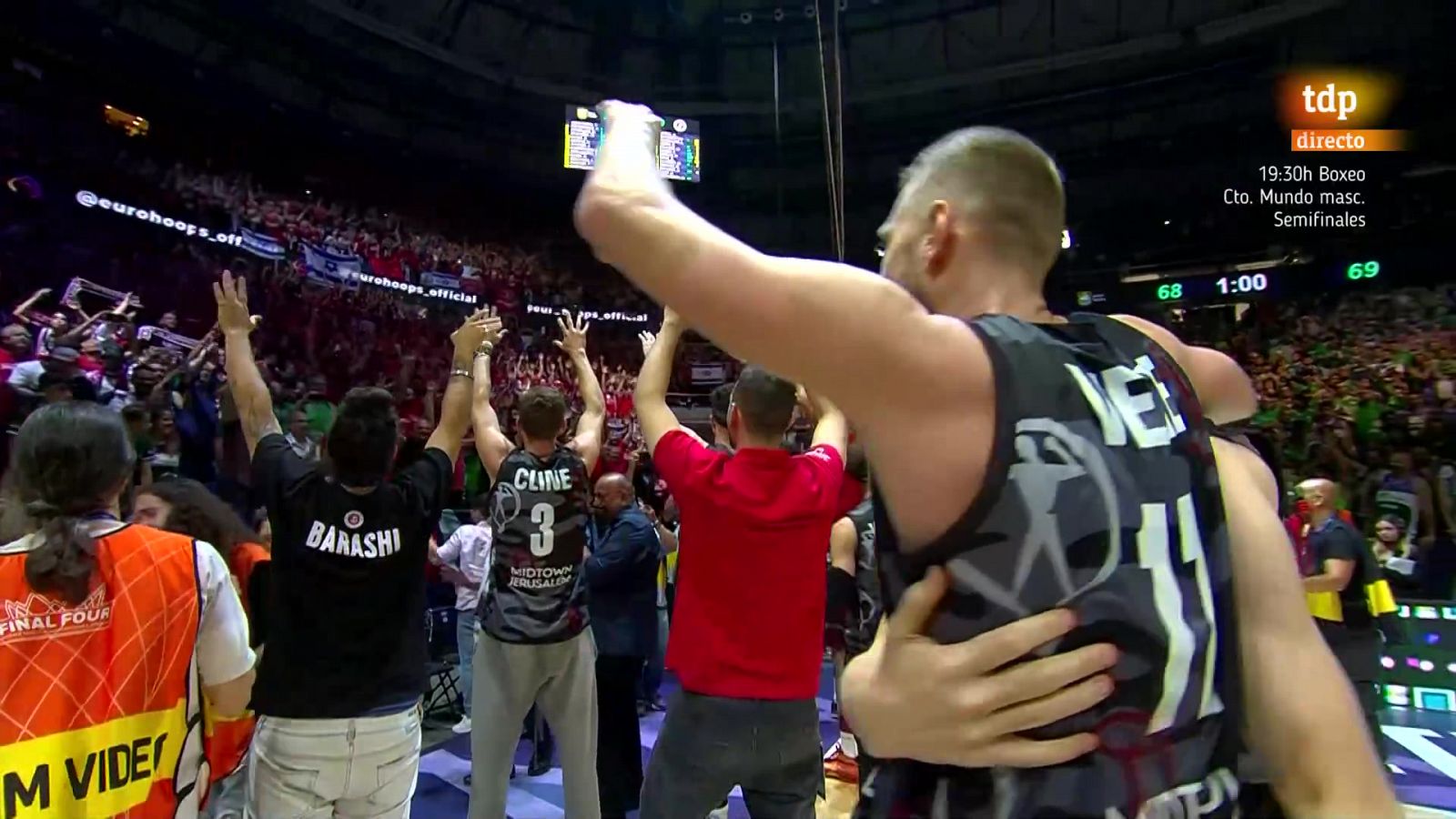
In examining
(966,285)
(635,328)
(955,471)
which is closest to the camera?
(955,471)

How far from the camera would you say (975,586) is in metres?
0.95

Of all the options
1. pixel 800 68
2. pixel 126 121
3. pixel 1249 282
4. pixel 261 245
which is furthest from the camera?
pixel 800 68

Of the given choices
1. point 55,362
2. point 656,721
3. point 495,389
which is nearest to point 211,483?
point 55,362

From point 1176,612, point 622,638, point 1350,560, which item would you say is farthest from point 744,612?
point 1350,560

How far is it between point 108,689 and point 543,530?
1826 mm

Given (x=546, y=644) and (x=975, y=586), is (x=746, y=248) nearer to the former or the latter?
(x=975, y=586)

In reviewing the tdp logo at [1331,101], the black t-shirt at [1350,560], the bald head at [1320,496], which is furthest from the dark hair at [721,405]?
the tdp logo at [1331,101]

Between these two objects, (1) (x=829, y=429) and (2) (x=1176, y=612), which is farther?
(1) (x=829, y=429)

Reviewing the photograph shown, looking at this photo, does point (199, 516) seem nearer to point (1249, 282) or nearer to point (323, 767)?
point (323, 767)

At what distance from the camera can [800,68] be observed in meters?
17.3

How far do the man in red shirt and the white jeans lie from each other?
2.51 feet

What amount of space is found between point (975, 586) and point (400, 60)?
666 inches

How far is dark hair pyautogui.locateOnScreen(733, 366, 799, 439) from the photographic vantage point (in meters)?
2.65

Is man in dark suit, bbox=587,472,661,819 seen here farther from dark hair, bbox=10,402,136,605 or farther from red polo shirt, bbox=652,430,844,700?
dark hair, bbox=10,402,136,605
